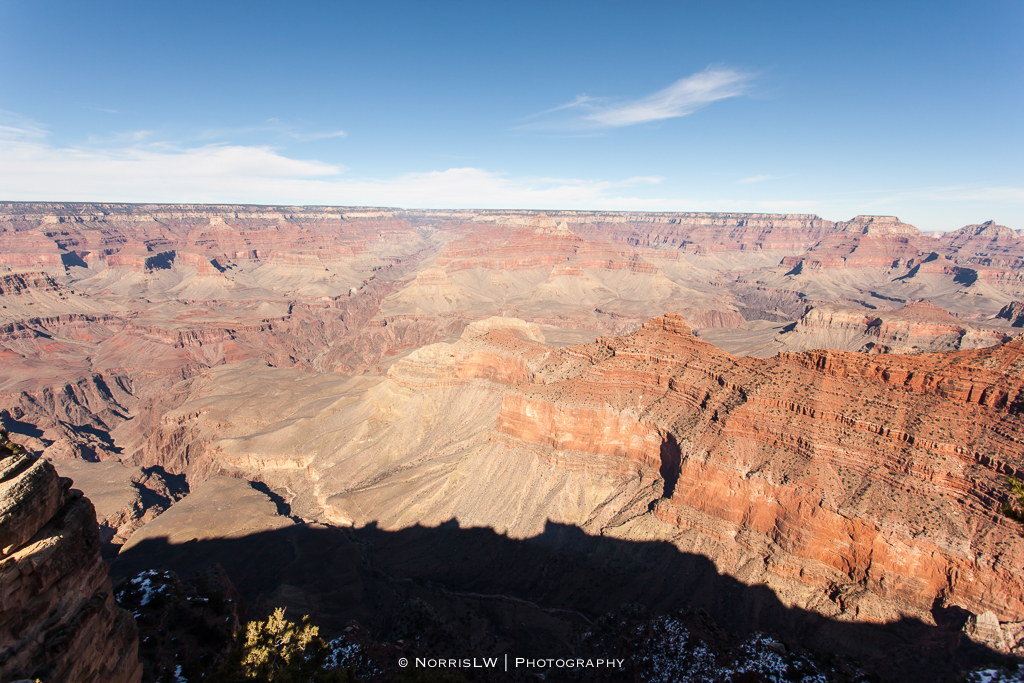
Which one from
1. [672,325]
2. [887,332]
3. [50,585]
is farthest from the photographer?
[887,332]

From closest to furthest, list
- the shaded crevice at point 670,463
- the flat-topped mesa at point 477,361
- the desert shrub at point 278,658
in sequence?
the desert shrub at point 278,658 < the shaded crevice at point 670,463 < the flat-topped mesa at point 477,361

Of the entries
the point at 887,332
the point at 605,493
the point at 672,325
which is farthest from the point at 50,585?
the point at 887,332

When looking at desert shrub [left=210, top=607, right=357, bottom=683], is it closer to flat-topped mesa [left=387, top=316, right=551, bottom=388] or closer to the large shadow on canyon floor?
the large shadow on canyon floor

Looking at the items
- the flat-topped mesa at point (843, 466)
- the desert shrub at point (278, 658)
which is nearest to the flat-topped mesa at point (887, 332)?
the flat-topped mesa at point (843, 466)

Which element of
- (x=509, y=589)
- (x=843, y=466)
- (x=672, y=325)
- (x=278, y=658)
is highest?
(x=672, y=325)

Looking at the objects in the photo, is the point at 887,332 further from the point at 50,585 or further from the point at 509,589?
the point at 50,585

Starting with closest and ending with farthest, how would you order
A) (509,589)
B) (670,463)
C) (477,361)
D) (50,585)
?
(50,585)
(509,589)
(670,463)
(477,361)

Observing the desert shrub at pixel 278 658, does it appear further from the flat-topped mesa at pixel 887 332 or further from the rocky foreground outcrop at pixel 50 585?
the flat-topped mesa at pixel 887 332
